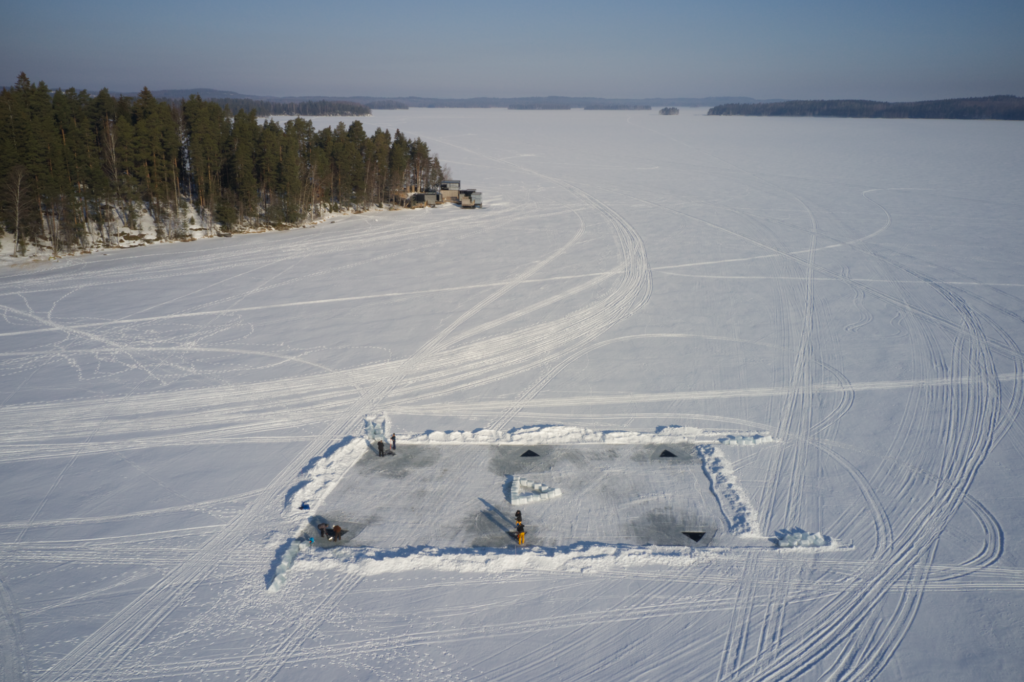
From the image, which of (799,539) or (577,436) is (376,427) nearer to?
(577,436)

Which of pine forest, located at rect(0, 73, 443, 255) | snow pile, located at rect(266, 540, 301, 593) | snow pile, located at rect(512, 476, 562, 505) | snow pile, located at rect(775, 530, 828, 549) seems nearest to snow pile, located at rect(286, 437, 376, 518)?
snow pile, located at rect(266, 540, 301, 593)

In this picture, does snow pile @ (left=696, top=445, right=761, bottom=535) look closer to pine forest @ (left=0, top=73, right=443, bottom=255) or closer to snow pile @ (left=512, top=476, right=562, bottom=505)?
snow pile @ (left=512, top=476, right=562, bottom=505)

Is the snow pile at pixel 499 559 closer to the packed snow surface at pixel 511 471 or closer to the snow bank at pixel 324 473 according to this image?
the packed snow surface at pixel 511 471

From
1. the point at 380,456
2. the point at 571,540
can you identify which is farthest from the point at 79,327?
the point at 571,540

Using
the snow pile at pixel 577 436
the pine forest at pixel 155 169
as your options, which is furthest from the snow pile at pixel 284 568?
the pine forest at pixel 155 169

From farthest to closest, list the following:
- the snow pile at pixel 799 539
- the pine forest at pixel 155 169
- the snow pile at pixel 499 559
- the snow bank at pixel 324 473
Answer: the pine forest at pixel 155 169, the snow bank at pixel 324 473, the snow pile at pixel 799 539, the snow pile at pixel 499 559
